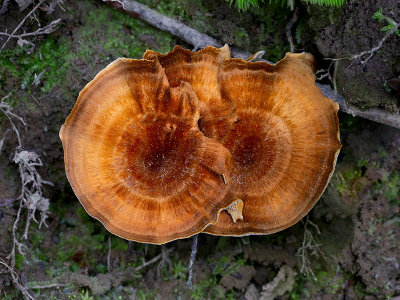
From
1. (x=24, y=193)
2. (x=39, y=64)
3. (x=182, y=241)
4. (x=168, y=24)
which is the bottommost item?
(x=182, y=241)

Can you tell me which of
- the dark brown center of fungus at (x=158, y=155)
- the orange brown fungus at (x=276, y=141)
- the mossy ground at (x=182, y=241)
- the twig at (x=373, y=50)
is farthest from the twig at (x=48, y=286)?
the twig at (x=373, y=50)

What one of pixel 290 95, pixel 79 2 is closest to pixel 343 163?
pixel 290 95

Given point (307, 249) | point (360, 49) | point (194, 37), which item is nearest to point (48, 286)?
point (307, 249)

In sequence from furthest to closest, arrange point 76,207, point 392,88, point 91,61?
point 76,207 → point 91,61 → point 392,88

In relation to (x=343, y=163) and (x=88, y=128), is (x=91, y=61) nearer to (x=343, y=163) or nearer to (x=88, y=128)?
(x=88, y=128)

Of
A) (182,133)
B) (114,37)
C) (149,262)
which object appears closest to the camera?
(182,133)

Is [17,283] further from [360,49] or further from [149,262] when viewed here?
[360,49]

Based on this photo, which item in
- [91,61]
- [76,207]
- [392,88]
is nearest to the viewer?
[392,88]

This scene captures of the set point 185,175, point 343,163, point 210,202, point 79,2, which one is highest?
point 79,2

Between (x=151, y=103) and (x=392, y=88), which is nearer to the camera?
(x=151, y=103)
